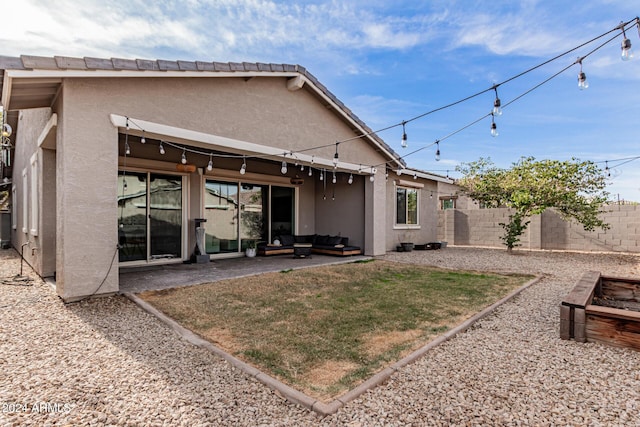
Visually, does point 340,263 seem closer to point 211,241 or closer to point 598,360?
point 211,241

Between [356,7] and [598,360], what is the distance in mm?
8464

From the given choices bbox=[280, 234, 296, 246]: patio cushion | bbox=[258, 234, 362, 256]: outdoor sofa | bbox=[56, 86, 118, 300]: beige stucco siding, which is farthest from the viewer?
bbox=[280, 234, 296, 246]: patio cushion

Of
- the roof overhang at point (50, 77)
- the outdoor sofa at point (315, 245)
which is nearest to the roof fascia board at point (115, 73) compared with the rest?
the roof overhang at point (50, 77)

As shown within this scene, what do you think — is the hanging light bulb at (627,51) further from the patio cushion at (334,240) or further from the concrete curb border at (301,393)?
the patio cushion at (334,240)

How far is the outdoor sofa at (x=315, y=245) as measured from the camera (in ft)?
35.5

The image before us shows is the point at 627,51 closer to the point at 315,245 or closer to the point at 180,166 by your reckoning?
the point at 180,166

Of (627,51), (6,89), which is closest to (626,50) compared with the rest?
(627,51)

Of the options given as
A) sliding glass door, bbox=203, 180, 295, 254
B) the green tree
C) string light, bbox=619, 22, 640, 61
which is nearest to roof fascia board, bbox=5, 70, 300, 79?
sliding glass door, bbox=203, 180, 295, 254

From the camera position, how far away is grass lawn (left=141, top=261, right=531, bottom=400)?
10.2 ft

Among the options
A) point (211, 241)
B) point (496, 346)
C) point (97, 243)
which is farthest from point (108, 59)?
point (496, 346)

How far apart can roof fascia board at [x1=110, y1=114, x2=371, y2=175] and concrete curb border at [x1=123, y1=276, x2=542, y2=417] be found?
319cm

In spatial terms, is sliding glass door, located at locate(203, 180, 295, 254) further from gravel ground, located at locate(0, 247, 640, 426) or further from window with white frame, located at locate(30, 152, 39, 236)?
gravel ground, located at locate(0, 247, 640, 426)

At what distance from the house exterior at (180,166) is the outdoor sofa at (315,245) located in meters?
0.42

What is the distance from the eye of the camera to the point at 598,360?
3.16 meters
